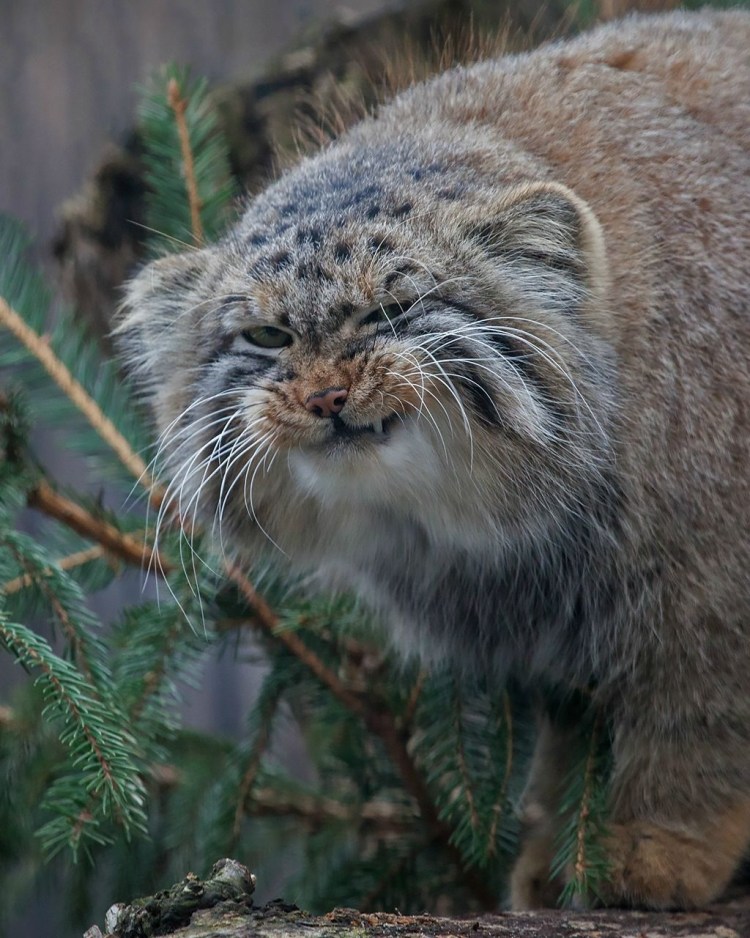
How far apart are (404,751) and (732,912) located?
0.97 m

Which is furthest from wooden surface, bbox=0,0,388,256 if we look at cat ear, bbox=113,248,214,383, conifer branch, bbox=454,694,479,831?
conifer branch, bbox=454,694,479,831

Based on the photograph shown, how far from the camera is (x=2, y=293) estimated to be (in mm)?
3176

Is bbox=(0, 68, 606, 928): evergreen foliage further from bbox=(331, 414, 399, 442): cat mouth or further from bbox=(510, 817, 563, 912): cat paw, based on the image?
bbox=(331, 414, 399, 442): cat mouth

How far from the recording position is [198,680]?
3.22m

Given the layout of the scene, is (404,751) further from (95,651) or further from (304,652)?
(95,651)

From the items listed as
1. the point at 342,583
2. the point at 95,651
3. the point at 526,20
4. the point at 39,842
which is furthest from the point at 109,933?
the point at 526,20

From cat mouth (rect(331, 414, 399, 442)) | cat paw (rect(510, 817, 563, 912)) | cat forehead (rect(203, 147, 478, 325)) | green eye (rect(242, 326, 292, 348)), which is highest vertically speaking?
cat forehead (rect(203, 147, 478, 325))

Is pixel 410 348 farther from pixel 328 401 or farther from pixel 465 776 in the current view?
pixel 465 776

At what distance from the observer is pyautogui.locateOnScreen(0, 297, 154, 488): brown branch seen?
10.6 feet

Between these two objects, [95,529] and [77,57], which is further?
[77,57]

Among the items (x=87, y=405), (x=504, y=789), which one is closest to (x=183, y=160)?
(x=87, y=405)

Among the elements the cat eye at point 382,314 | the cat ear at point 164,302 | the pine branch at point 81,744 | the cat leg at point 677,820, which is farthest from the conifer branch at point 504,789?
the cat ear at point 164,302

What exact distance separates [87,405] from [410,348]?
1187 millimetres

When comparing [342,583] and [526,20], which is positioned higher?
[526,20]
